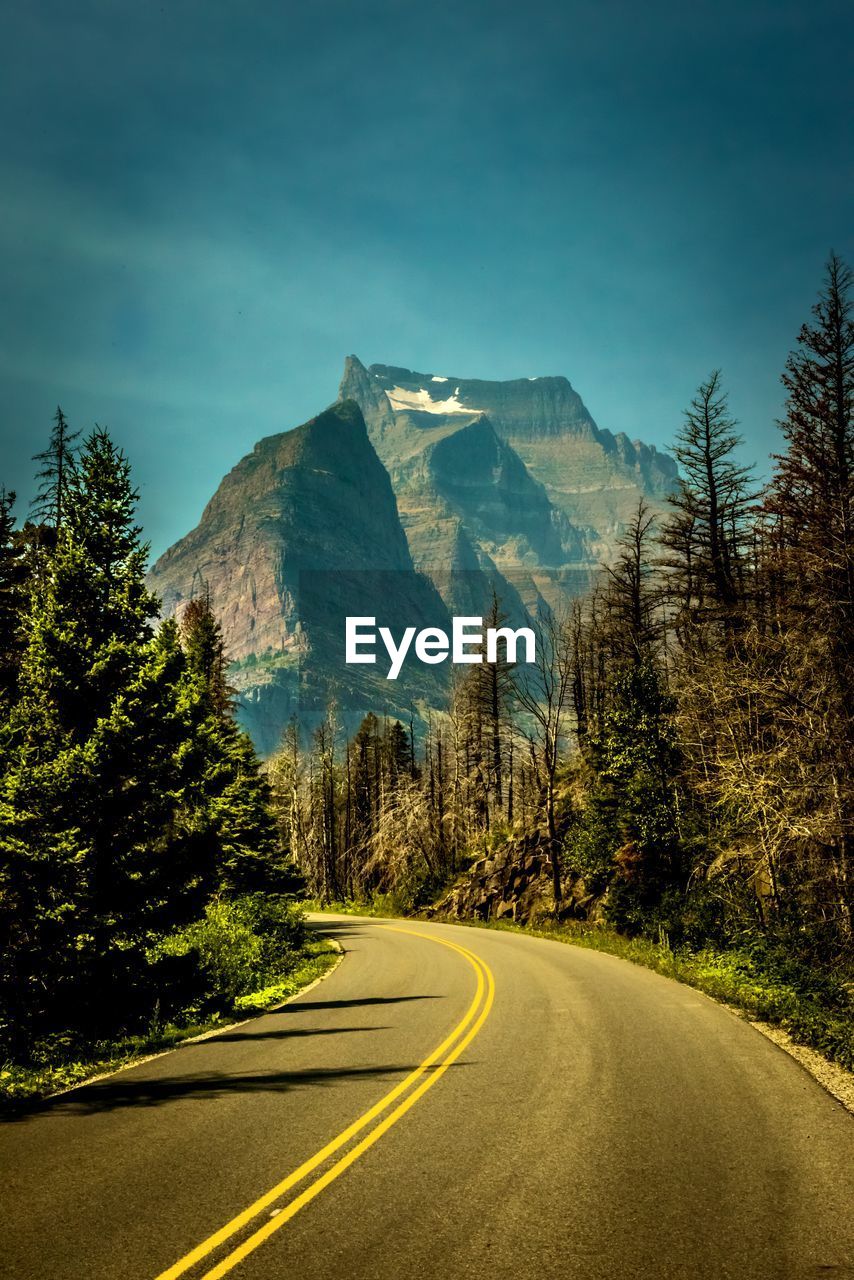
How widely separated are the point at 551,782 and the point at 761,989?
1980cm

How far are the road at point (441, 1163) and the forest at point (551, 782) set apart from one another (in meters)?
2.58

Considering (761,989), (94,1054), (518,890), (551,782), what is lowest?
(518,890)

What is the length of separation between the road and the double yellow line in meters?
0.02

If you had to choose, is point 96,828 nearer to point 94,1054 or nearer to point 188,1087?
point 94,1054

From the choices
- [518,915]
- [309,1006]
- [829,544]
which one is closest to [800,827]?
[829,544]

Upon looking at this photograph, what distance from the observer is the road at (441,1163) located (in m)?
4.52

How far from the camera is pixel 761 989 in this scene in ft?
45.3

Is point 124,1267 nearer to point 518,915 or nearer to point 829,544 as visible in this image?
point 829,544

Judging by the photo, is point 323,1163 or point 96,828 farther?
point 96,828

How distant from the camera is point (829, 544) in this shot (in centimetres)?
1680

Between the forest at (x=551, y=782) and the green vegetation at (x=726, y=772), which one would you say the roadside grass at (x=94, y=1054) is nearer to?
the forest at (x=551, y=782)

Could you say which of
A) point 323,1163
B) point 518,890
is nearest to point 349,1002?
point 323,1163

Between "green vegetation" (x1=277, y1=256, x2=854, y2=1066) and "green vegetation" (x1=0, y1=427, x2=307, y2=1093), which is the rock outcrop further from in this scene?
"green vegetation" (x1=0, y1=427, x2=307, y2=1093)

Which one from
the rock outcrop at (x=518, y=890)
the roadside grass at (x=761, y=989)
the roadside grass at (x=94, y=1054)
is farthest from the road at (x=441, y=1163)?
the rock outcrop at (x=518, y=890)
